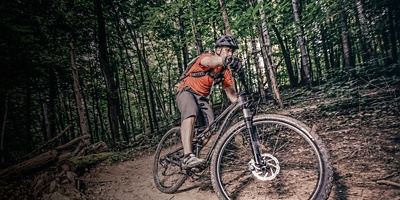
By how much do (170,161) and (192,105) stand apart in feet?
4.27

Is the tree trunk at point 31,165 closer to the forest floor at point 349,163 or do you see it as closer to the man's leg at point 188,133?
the forest floor at point 349,163

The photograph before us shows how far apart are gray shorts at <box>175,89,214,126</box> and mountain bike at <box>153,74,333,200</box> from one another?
30cm

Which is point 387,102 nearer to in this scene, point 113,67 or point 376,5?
point 376,5

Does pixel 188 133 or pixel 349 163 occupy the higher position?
pixel 188 133

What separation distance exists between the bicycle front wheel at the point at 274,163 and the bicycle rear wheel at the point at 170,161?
103 centimetres

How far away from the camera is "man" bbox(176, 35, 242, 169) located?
2.71m

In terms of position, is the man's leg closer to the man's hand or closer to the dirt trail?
the dirt trail

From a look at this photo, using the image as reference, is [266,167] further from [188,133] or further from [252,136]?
[188,133]

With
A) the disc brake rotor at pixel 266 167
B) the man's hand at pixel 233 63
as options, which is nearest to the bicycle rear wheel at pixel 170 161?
the disc brake rotor at pixel 266 167

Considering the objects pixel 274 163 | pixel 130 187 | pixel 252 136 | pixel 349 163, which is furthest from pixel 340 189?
pixel 130 187

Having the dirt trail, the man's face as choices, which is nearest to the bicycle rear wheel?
the dirt trail

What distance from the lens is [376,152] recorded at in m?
2.92

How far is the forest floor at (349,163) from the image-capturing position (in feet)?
7.49

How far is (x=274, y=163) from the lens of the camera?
2316 mm
